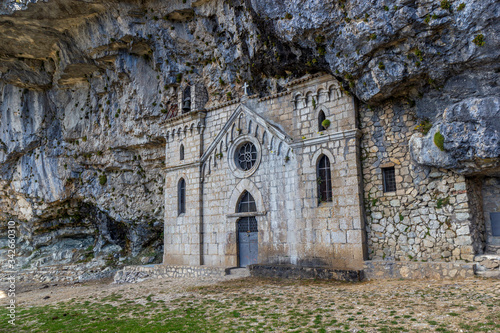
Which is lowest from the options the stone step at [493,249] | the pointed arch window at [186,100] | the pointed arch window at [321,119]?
the stone step at [493,249]

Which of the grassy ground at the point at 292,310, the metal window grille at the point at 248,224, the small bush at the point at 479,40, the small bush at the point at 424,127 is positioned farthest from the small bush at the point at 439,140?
the metal window grille at the point at 248,224

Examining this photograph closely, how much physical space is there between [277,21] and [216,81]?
22.1 ft

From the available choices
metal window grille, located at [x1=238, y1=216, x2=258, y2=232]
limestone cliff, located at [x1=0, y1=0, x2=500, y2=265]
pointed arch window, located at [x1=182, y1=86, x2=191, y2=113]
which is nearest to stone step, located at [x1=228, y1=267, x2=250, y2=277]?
metal window grille, located at [x1=238, y1=216, x2=258, y2=232]

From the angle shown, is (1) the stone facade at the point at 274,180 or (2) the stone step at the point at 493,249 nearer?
(2) the stone step at the point at 493,249

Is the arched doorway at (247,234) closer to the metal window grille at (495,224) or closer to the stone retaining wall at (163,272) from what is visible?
the stone retaining wall at (163,272)

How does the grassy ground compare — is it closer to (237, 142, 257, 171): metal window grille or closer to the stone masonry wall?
the stone masonry wall

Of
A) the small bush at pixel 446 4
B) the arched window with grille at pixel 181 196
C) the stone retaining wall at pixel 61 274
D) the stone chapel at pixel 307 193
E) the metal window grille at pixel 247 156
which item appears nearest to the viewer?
the small bush at pixel 446 4

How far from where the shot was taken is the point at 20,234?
1163 inches

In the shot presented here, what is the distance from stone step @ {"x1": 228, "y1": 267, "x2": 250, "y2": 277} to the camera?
15821mm

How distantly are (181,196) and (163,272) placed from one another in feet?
12.8

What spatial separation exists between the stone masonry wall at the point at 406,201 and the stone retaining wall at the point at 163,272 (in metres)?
7.00

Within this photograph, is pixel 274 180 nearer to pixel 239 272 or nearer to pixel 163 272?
pixel 239 272

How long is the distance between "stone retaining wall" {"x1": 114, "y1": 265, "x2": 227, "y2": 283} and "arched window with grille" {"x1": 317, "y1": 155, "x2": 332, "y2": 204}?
5.37 meters

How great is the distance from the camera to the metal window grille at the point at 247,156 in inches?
680
